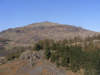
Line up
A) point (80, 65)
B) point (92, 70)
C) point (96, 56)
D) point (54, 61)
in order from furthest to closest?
point (54, 61) → point (80, 65) → point (96, 56) → point (92, 70)

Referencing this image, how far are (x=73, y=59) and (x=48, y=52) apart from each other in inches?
417

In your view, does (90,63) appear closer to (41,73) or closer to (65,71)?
(65,71)

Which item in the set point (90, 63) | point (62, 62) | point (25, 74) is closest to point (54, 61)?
point (62, 62)

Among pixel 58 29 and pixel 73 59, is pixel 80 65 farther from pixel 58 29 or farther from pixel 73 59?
pixel 58 29

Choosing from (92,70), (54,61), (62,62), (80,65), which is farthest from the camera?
(54,61)

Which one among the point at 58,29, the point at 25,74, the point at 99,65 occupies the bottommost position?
the point at 25,74

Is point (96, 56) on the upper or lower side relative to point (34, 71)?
upper

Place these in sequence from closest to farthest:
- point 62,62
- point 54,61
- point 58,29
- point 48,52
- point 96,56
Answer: point 96,56
point 62,62
point 54,61
point 48,52
point 58,29

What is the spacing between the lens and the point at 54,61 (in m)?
29.6

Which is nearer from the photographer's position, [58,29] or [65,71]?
[65,71]

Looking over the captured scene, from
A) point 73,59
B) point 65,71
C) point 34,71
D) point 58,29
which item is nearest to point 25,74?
point 34,71

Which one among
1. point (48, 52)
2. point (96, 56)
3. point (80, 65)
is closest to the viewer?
point (96, 56)

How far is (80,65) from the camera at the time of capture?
22.6 m

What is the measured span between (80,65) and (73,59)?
141 centimetres
